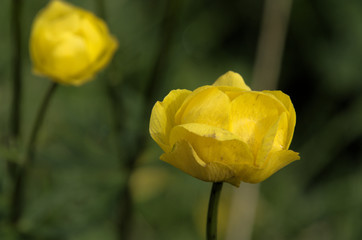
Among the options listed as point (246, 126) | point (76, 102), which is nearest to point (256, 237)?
point (76, 102)

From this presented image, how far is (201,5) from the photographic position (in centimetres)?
233

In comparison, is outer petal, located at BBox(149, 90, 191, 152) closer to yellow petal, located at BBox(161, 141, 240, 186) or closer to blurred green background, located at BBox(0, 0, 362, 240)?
yellow petal, located at BBox(161, 141, 240, 186)

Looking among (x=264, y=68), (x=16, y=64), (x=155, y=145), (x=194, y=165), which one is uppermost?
(x=194, y=165)

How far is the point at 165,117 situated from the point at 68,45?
582 mm

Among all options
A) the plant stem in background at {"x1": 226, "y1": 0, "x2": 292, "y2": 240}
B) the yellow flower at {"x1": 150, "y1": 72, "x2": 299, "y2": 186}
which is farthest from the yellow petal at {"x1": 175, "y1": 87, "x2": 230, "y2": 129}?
the plant stem in background at {"x1": 226, "y1": 0, "x2": 292, "y2": 240}

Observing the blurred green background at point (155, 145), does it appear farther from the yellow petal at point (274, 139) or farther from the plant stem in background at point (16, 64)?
the yellow petal at point (274, 139)

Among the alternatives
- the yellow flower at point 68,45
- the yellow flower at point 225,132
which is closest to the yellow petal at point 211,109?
the yellow flower at point 225,132

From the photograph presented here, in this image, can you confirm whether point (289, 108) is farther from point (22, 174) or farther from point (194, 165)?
point (22, 174)

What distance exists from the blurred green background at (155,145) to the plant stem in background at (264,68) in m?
0.02

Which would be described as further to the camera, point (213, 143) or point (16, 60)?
point (16, 60)

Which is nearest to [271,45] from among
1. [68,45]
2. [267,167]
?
[68,45]

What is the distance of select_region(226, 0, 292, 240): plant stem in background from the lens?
5.93 ft

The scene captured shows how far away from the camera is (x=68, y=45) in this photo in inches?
48.4

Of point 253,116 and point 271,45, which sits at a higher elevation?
point 253,116
